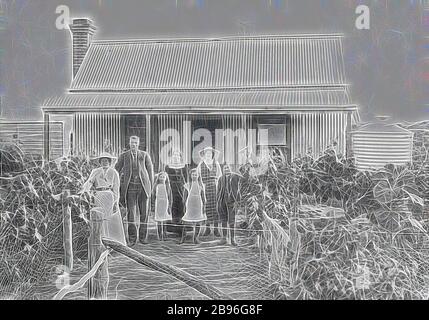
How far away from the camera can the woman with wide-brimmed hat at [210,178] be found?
5.48 m

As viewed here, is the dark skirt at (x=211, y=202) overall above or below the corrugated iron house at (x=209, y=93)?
below

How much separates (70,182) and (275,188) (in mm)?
2425

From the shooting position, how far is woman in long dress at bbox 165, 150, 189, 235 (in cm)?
552

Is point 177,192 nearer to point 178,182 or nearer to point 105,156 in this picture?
point 178,182

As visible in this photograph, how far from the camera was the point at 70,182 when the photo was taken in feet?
18.6

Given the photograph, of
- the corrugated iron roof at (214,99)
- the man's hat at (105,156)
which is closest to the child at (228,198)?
the corrugated iron roof at (214,99)

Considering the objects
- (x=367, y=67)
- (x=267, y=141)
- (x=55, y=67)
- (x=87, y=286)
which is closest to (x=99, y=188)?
(x=87, y=286)

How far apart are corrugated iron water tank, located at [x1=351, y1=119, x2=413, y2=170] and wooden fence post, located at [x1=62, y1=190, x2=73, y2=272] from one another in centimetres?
340

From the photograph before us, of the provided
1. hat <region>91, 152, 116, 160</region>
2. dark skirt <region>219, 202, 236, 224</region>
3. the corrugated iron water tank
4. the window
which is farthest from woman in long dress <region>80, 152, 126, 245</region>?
the corrugated iron water tank

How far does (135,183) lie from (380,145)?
284cm

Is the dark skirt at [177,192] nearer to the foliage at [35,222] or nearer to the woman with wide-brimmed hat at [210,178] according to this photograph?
the woman with wide-brimmed hat at [210,178]

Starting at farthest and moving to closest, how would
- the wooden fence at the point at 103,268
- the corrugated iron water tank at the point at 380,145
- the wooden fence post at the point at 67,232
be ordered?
1. the wooden fence post at the point at 67,232
2. the wooden fence at the point at 103,268
3. the corrugated iron water tank at the point at 380,145

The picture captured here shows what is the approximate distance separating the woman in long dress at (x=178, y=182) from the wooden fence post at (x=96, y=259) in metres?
0.84
